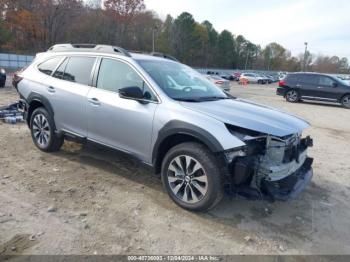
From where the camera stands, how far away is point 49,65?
18.3 feet

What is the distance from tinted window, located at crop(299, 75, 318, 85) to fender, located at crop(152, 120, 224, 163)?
15956 mm

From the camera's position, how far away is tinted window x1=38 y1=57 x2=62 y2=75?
216 inches

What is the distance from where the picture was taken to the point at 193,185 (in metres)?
3.79

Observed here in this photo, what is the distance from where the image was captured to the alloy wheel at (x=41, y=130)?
5468 millimetres

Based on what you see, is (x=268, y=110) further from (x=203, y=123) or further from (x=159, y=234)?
(x=159, y=234)

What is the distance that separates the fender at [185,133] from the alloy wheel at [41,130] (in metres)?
2.38

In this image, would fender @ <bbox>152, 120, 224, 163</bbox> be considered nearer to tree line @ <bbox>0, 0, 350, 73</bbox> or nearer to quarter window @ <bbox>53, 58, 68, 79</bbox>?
quarter window @ <bbox>53, 58, 68, 79</bbox>

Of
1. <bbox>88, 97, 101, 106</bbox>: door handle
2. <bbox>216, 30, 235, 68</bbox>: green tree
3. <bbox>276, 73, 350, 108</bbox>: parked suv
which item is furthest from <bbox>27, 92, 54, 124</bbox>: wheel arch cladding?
<bbox>216, 30, 235, 68</bbox>: green tree

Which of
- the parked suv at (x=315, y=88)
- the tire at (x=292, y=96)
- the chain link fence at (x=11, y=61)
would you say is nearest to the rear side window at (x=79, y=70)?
the parked suv at (x=315, y=88)

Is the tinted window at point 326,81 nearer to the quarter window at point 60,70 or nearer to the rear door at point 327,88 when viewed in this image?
the rear door at point 327,88

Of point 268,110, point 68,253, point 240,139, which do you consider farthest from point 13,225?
point 268,110

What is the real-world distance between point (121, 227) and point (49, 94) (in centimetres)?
285

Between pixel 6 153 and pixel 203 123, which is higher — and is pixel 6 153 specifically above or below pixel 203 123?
below

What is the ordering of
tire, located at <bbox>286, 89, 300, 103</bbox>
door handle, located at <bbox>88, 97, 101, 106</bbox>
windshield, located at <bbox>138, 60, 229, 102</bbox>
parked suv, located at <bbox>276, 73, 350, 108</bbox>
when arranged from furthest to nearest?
tire, located at <bbox>286, 89, 300, 103</bbox>, parked suv, located at <bbox>276, 73, 350, 108</bbox>, door handle, located at <bbox>88, 97, 101, 106</bbox>, windshield, located at <bbox>138, 60, 229, 102</bbox>
